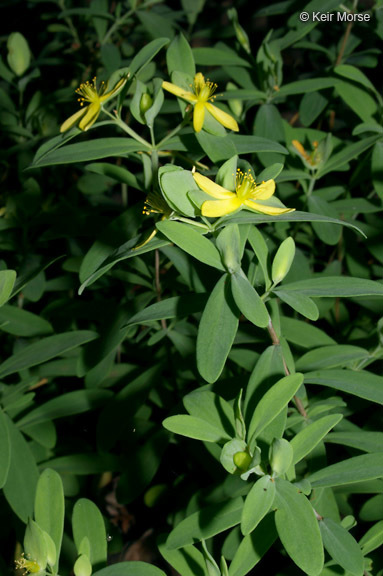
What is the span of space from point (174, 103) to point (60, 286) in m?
0.43

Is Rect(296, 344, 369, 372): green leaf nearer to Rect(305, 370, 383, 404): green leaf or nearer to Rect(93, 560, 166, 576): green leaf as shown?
Rect(305, 370, 383, 404): green leaf

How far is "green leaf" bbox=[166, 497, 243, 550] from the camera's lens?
58cm

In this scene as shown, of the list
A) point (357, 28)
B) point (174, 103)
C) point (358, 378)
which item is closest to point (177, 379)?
point (358, 378)

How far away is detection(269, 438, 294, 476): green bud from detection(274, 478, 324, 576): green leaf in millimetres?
29

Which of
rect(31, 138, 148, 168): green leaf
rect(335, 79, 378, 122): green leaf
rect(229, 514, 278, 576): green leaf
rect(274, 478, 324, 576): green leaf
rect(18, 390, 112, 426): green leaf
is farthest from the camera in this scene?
rect(335, 79, 378, 122): green leaf

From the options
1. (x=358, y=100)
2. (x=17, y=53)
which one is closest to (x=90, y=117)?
(x=358, y=100)

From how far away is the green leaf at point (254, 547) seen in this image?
0.56 m

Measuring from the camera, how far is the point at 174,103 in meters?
1.09

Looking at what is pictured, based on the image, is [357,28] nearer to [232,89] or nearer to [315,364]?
[232,89]

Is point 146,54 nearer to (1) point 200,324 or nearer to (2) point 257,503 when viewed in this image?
(1) point 200,324

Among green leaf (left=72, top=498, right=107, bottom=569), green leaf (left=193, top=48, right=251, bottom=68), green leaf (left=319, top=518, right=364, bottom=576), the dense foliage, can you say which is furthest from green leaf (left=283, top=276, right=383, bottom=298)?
green leaf (left=193, top=48, right=251, bottom=68)

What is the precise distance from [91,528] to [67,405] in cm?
30

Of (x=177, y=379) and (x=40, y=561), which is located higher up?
(x=40, y=561)

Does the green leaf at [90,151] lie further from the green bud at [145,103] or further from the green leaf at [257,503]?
the green leaf at [257,503]
